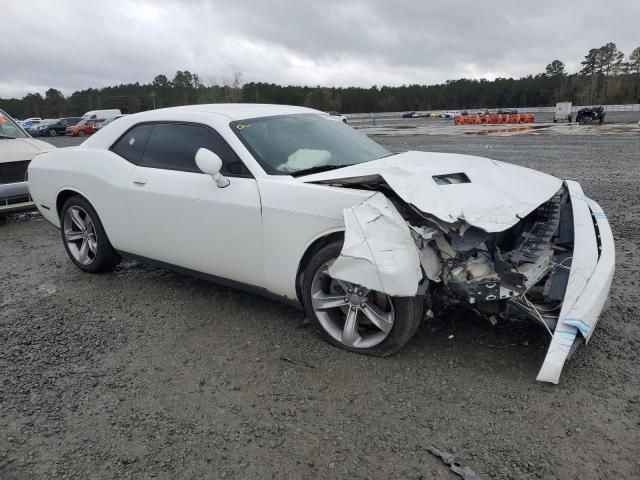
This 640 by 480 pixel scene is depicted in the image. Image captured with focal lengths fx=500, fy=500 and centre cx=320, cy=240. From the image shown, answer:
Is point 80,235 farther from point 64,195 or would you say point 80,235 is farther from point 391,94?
point 391,94

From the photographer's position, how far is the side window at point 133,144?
4.22 metres

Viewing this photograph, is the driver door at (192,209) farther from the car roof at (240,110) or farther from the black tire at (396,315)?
the black tire at (396,315)

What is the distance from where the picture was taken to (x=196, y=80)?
107375 mm

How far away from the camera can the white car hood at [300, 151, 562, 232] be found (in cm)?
284

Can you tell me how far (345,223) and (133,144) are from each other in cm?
238

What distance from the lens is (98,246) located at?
182 inches

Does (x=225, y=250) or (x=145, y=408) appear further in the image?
(x=225, y=250)

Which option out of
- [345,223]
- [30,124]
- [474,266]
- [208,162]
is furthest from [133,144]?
[30,124]

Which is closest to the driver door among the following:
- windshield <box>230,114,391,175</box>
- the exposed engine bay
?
windshield <box>230,114,391,175</box>

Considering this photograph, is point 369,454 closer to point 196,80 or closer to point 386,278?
point 386,278

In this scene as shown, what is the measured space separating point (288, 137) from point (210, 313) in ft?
4.88

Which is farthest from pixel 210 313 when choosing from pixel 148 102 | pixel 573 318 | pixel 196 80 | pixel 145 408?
pixel 196 80

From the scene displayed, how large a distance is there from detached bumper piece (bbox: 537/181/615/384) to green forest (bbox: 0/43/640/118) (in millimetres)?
76155

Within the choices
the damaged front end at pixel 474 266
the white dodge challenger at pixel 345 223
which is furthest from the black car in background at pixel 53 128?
the damaged front end at pixel 474 266
